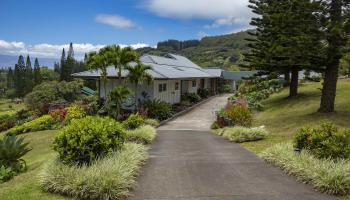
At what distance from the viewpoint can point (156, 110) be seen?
2345 cm

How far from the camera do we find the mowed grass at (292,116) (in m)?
14.9

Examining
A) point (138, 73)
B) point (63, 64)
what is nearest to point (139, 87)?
point (138, 73)

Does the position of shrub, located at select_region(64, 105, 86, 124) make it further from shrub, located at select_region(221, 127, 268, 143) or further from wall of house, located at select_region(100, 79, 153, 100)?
shrub, located at select_region(221, 127, 268, 143)

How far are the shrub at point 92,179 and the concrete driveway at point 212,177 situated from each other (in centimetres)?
32

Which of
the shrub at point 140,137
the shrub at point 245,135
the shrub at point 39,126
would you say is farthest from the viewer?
the shrub at point 39,126

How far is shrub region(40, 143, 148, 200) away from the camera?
7.21 m

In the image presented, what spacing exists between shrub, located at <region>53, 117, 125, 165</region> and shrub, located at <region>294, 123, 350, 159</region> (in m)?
5.01

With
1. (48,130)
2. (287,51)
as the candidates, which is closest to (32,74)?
(48,130)

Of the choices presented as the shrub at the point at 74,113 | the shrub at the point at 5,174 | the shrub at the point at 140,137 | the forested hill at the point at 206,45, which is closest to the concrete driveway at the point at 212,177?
the shrub at the point at 140,137

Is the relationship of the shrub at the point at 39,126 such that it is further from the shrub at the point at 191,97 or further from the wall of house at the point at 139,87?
the shrub at the point at 191,97

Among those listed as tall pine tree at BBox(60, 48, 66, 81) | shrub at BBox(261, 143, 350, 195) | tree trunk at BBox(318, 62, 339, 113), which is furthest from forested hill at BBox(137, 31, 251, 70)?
shrub at BBox(261, 143, 350, 195)

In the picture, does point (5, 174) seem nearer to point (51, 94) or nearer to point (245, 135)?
point (245, 135)

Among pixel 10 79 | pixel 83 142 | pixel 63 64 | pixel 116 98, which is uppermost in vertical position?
pixel 63 64

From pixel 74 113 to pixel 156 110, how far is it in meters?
4.91
